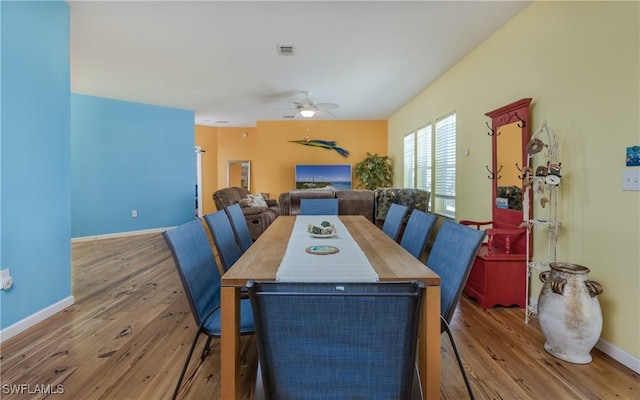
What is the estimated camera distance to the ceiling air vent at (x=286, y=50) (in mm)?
3402

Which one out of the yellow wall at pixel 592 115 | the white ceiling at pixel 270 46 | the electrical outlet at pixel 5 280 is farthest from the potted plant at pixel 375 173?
the electrical outlet at pixel 5 280

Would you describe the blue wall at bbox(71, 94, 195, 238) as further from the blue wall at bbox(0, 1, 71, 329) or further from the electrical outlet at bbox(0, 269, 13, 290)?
the electrical outlet at bbox(0, 269, 13, 290)

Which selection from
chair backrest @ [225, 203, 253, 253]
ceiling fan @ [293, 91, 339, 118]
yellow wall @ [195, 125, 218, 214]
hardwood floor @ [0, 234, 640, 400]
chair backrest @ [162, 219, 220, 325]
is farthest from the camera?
yellow wall @ [195, 125, 218, 214]

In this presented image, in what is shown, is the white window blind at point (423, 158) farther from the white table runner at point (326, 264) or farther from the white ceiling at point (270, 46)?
the white table runner at point (326, 264)

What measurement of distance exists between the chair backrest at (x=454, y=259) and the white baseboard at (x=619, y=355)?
4.12 ft

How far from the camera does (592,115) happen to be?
199 cm

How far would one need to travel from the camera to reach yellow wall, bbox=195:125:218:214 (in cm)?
846

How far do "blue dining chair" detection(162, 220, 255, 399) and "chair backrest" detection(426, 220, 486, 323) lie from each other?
925 mm

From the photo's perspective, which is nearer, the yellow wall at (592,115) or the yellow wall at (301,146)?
the yellow wall at (592,115)

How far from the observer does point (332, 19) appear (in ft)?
9.25

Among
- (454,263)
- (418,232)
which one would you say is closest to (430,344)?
(454,263)

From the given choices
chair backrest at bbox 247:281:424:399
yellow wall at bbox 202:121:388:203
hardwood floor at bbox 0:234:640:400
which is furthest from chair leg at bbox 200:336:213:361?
yellow wall at bbox 202:121:388:203

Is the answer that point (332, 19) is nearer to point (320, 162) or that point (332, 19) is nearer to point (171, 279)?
point (171, 279)

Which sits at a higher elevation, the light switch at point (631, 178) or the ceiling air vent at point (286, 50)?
the ceiling air vent at point (286, 50)
